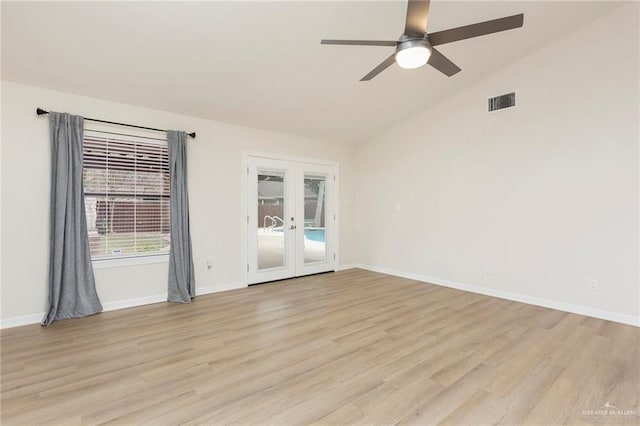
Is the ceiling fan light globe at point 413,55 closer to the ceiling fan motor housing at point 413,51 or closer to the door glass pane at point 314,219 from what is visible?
the ceiling fan motor housing at point 413,51

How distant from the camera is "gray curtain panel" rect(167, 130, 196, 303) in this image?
422 centimetres

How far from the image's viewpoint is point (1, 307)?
3.29 metres

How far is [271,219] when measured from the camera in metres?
5.40

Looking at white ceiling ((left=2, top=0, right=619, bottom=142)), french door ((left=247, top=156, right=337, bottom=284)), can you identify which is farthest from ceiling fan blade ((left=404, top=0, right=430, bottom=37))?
french door ((left=247, top=156, right=337, bottom=284))

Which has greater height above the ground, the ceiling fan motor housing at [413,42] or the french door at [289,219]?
the ceiling fan motor housing at [413,42]

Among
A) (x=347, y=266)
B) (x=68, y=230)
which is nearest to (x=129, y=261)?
(x=68, y=230)

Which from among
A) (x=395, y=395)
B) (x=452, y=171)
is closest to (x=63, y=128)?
(x=395, y=395)

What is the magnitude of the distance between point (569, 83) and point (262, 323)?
15.4 ft

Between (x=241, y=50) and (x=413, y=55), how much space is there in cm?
188

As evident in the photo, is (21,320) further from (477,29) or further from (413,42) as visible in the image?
(477,29)

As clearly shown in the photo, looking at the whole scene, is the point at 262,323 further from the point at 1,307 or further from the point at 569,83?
the point at 569,83

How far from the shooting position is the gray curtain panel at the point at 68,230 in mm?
3449

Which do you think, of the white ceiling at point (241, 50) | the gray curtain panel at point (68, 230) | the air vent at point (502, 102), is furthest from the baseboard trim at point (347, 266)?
the gray curtain panel at point (68, 230)

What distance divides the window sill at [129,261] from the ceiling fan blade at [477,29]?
13.3 feet
